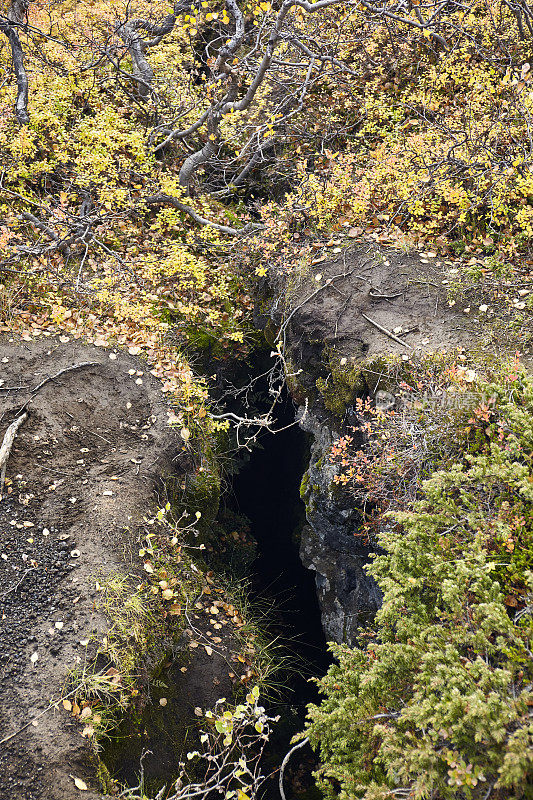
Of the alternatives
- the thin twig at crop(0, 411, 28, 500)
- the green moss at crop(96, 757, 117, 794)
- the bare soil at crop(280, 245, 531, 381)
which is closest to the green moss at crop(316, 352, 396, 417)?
the bare soil at crop(280, 245, 531, 381)

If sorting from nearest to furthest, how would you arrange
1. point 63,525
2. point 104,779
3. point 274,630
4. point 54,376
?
point 104,779 → point 63,525 → point 54,376 → point 274,630

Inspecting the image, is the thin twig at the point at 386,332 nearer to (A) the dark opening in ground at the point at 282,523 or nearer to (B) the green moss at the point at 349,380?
(B) the green moss at the point at 349,380

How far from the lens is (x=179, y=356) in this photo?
645cm

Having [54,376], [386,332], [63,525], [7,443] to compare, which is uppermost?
[386,332]

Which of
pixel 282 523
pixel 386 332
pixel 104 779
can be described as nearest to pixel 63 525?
pixel 104 779

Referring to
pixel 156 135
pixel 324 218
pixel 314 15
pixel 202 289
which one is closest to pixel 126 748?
pixel 202 289

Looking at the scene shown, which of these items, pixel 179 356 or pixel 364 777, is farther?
pixel 179 356

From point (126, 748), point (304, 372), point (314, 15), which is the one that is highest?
point (314, 15)

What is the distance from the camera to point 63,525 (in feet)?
15.7

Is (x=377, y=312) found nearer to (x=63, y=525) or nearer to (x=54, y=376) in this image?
(x=54, y=376)

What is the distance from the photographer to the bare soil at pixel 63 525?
359 cm

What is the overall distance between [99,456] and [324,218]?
13.9 ft

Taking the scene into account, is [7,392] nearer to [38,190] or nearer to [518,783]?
[38,190]

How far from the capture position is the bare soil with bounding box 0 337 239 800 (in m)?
3.59
